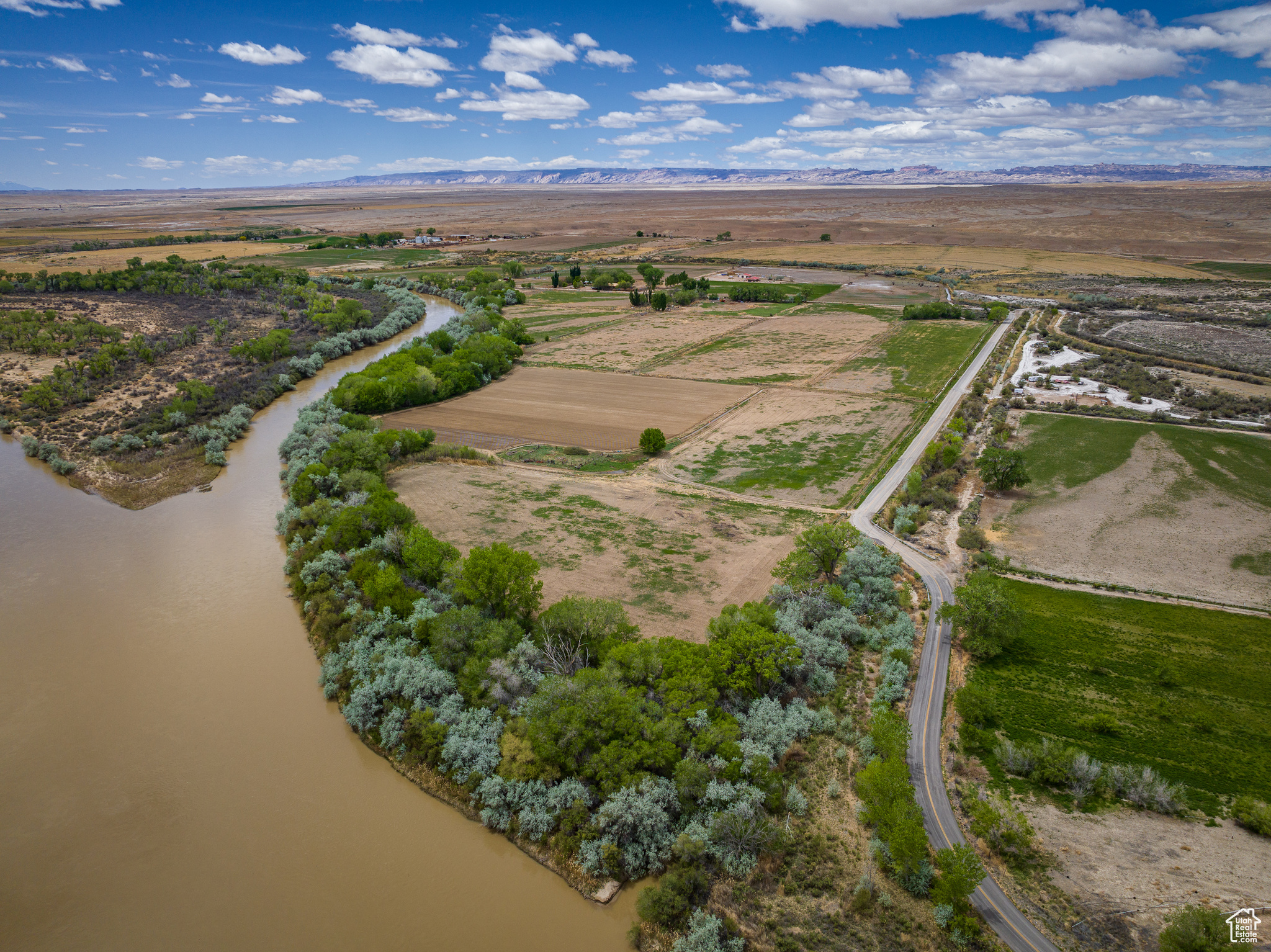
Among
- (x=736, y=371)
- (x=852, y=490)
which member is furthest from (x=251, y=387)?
(x=852, y=490)

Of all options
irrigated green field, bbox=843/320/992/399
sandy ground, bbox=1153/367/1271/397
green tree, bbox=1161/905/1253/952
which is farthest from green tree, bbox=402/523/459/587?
sandy ground, bbox=1153/367/1271/397

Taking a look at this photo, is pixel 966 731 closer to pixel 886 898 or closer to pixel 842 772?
pixel 842 772

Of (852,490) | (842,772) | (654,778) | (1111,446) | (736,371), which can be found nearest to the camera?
(654,778)

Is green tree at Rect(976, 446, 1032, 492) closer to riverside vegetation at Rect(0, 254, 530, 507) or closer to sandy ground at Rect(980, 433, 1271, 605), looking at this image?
sandy ground at Rect(980, 433, 1271, 605)

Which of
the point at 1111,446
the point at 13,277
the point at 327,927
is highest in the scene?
the point at 13,277

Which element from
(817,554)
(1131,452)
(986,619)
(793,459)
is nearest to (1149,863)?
(986,619)

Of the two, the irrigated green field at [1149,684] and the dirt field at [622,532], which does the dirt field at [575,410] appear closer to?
the dirt field at [622,532]
